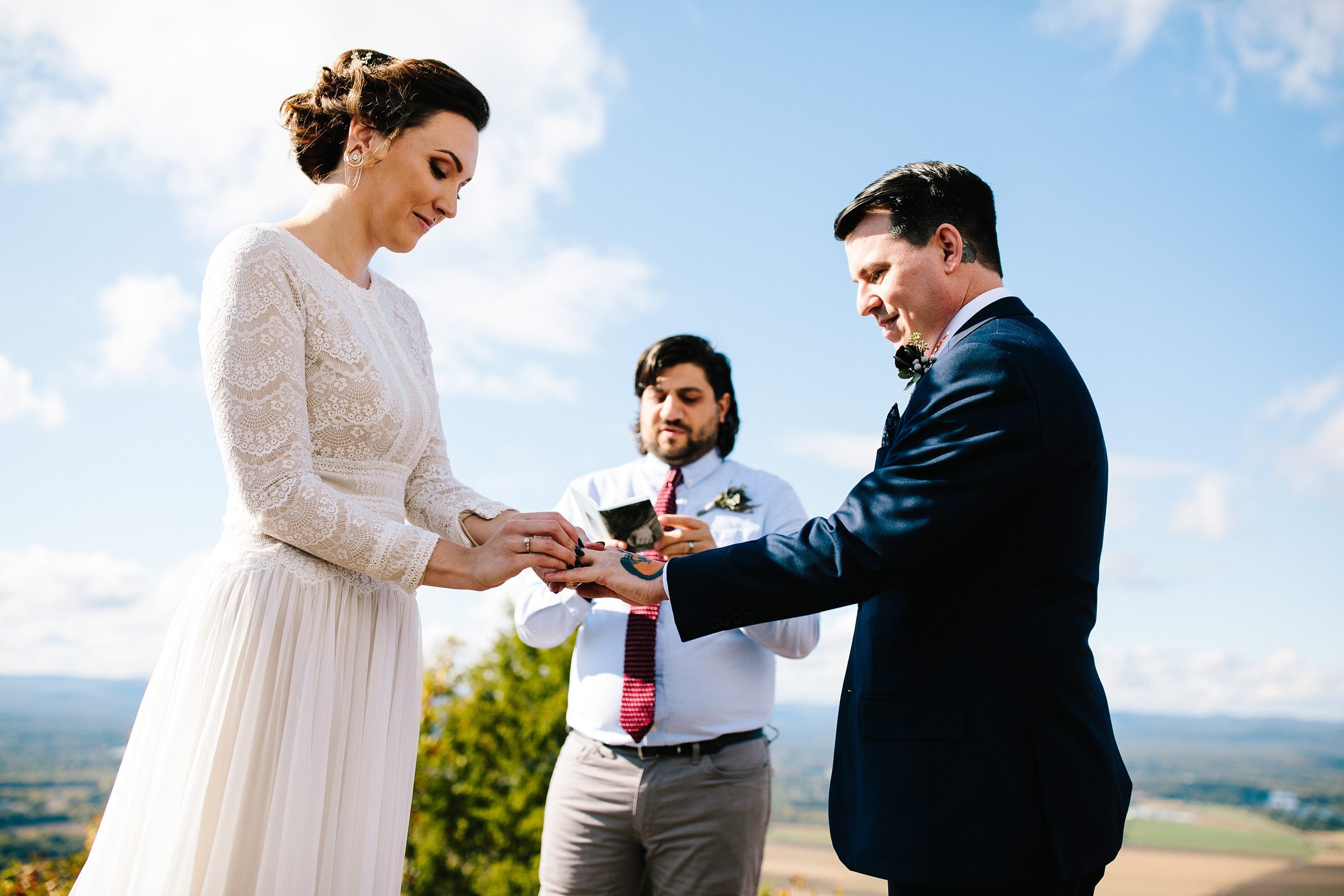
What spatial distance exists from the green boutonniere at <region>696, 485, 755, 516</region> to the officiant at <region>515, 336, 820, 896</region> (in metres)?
0.02

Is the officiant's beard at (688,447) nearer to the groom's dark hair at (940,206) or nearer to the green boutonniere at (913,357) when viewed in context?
the green boutonniere at (913,357)

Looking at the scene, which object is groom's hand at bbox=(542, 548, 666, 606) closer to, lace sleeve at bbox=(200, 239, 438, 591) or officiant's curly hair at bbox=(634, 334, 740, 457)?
lace sleeve at bbox=(200, 239, 438, 591)

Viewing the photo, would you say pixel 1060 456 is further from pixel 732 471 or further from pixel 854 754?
Answer: pixel 732 471

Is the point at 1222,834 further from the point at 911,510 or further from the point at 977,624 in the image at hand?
the point at 911,510

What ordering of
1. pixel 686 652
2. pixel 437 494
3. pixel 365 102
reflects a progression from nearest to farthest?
1. pixel 365 102
2. pixel 437 494
3. pixel 686 652

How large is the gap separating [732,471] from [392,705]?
2336 millimetres

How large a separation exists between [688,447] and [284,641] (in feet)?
8.15

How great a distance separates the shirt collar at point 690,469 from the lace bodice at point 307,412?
1.98 meters

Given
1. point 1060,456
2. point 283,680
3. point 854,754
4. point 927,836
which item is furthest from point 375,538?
point 1060,456

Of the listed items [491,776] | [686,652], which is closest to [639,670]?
[686,652]

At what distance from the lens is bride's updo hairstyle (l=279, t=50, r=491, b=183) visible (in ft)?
8.44

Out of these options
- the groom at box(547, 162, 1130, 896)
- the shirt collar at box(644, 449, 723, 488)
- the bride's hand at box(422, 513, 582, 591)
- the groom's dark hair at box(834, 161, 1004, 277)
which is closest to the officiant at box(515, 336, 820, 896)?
the shirt collar at box(644, 449, 723, 488)

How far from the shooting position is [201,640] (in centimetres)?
221

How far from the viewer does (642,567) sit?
3.05m
